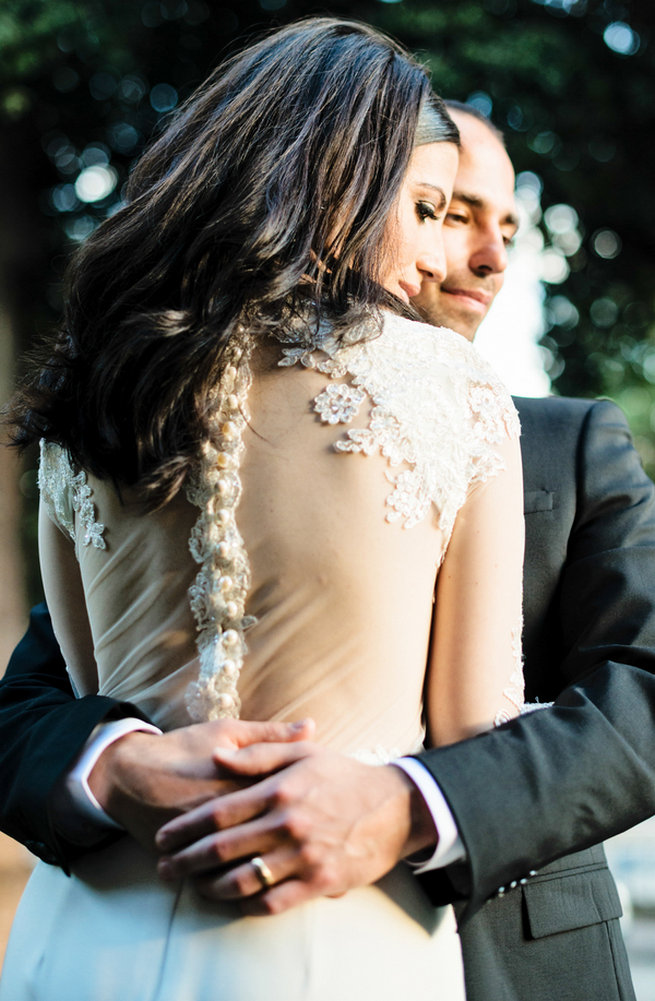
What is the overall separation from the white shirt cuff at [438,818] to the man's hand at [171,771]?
0.16m

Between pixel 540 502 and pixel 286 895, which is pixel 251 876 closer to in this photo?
pixel 286 895

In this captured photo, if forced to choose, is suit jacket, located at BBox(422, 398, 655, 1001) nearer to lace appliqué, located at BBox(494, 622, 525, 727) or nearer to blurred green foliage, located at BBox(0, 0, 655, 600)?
lace appliqué, located at BBox(494, 622, 525, 727)

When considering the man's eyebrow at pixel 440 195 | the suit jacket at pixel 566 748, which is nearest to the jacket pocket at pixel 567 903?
the suit jacket at pixel 566 748

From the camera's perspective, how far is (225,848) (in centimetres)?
145

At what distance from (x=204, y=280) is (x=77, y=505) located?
0.45 m

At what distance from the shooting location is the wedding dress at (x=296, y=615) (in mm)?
1500

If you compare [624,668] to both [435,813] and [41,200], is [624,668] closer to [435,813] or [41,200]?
[435,813]

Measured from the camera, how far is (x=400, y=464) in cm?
160

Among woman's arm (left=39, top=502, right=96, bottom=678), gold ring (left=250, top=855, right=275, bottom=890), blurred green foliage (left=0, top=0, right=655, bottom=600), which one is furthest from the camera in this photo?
blurred green foliage (left=0, top=0, right=655, bottom=600)

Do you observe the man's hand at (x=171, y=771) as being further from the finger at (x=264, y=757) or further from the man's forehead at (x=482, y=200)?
the man's forehead at (x=482, y=200)

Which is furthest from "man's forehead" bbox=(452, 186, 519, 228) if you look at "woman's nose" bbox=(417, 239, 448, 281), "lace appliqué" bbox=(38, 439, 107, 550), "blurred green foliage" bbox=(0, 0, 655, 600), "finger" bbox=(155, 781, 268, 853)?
"blurred green foliage" bbox=(0, 0, 655, 600)

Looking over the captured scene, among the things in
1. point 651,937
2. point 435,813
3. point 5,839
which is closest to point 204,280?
point 435,813

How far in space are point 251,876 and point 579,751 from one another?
572 millimetres

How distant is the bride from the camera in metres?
1.55
